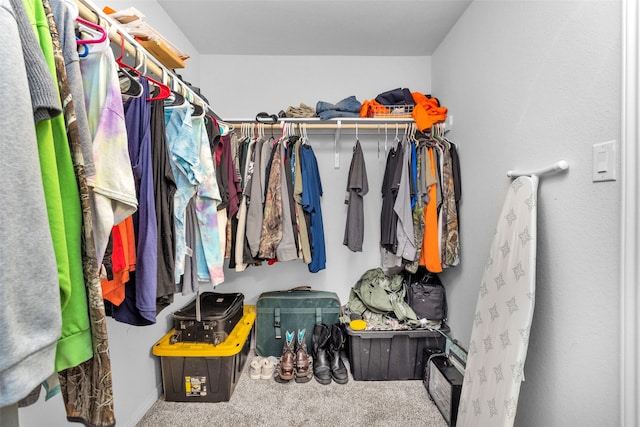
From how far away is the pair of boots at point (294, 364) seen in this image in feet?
6.15

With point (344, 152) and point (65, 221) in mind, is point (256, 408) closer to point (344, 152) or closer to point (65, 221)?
point (65, 221)

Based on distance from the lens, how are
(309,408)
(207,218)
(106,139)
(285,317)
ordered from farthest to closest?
1. (285,317)
2. (309,408)
3. (207,218)
4. (106,139)

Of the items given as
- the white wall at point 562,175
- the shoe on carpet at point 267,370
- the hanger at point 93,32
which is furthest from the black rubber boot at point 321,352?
the hanger at point 93,32

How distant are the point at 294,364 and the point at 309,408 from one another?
1.13ft

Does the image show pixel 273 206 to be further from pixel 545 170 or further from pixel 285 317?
pixel 545 170

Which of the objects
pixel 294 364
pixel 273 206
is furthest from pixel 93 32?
pixel 294 364

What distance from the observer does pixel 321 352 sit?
6.67 ft

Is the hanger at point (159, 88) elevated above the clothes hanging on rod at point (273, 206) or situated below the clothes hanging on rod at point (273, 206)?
above

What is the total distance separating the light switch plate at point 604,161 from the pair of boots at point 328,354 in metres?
1.74

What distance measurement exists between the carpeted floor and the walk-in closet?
18 millimetres

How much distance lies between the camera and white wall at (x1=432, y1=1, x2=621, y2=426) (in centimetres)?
90

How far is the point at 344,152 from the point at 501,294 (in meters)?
1.54

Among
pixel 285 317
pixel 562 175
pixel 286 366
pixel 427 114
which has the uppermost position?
pixel 427 114

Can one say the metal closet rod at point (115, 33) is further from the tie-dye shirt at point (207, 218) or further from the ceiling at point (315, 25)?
the ceiling at point (315, 25)
